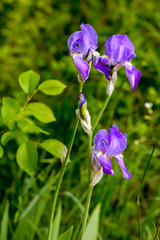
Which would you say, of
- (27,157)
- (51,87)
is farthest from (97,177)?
(51,87)

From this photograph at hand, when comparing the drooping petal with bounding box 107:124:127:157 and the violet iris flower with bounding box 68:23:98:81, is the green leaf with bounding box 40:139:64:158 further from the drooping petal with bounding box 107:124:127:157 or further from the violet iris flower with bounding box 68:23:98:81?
the violet iris flower with bounding box 68:23:98:81

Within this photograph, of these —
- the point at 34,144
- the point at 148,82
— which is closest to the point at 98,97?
the point at 148,82

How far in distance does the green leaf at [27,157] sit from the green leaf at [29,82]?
0.25 meters

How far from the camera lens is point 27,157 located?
1154mm

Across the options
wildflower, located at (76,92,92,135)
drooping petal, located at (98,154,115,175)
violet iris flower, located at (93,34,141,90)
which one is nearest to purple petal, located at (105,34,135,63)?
violet iris flower, located at (93,34,141,90)

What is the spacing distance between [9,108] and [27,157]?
0.94 feet

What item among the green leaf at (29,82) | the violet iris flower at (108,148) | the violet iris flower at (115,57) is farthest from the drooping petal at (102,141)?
the green leaf at (29,82)

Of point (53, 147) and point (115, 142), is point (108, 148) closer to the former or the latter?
point (115, 142)

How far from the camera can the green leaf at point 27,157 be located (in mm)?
1129

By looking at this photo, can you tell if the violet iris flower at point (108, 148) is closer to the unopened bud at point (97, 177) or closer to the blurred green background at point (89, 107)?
the unopened bud at point (97, 177)

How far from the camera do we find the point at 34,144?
119 cm

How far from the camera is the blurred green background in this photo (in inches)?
70.2

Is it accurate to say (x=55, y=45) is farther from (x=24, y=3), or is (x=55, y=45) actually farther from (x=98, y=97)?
(x=98, y=97)

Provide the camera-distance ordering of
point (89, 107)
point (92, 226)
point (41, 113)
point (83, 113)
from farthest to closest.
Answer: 1. point (89, 107)
2. point (41, 113)
3. point (92, 226)
4. point (83, 113)
